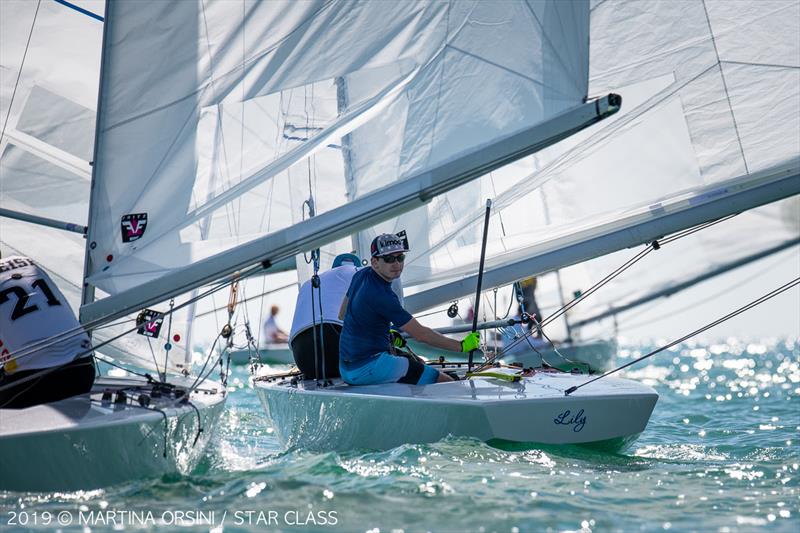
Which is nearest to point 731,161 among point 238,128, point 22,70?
point 238,128

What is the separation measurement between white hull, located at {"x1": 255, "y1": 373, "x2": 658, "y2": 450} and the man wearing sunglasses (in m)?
0.15

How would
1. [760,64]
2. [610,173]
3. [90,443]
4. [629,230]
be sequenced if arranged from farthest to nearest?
[610,173] → [760,64] → [629,230] → [90,443]

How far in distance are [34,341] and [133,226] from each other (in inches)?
38.5

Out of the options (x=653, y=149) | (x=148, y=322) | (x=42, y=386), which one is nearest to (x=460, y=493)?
(x=148, y=322)

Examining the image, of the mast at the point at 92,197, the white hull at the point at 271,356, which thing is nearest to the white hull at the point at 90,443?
the mast at the point at 92,197

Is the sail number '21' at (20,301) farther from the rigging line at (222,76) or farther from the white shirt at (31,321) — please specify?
the rigging line at (222,76)

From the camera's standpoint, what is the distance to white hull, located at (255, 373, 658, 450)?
19.4 feet

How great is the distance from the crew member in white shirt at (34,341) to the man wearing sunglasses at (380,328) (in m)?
1.63

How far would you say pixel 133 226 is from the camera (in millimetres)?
6242

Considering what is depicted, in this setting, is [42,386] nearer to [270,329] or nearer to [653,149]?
[653,149]

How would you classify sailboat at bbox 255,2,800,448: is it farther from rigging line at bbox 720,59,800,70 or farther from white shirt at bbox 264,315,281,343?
white shirt at bbox 264,315,281,343

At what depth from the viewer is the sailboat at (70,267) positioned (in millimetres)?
4840

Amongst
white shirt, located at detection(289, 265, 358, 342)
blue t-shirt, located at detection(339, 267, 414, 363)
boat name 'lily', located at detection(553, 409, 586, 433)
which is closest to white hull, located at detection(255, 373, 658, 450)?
boat name 'lily', located at detection(553, 409, 586, 433)

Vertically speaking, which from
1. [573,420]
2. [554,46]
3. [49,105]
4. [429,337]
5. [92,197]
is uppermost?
[49,105]
